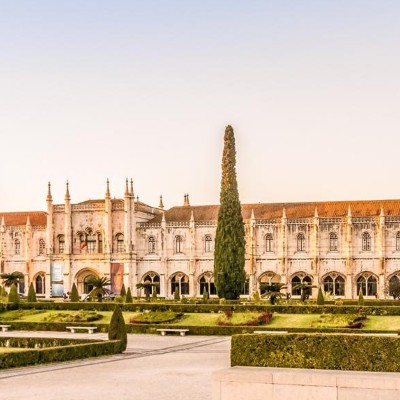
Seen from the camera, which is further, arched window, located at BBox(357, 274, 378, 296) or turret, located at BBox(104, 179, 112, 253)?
turret, located at BBox(104, 179, 112, 253)

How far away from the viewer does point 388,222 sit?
70.4 metres

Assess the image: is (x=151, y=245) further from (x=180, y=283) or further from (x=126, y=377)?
(x=126, y=377)

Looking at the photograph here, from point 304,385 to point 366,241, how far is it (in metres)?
56.2

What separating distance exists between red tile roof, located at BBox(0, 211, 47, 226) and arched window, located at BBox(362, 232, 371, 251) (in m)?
31.1

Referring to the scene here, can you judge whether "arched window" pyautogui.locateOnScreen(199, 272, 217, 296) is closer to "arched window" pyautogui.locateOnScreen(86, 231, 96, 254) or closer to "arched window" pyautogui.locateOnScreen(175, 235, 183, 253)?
"arched window" pyautogui.locateOnScreen(175, 235, 183, 253)

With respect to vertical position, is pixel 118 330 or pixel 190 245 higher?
pixel 190 245

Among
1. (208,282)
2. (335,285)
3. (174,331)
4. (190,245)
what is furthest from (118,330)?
(190,245)

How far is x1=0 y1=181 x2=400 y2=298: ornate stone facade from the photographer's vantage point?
7106 cm

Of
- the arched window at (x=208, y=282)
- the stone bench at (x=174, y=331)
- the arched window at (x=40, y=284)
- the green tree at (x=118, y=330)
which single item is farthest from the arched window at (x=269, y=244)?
the green tree at (x=118, y=330)

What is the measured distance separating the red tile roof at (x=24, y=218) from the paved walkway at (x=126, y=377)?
51210 mm

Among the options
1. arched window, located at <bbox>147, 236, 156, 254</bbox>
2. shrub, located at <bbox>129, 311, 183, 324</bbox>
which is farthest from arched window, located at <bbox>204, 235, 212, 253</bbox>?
shrub, located at <bbox>129, 311, 183, 324</bbox>

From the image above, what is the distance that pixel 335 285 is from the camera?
236 ft

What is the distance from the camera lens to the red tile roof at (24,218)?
8338cm

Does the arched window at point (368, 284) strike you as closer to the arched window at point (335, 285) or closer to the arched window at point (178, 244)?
the arched window at point (335, 285)
